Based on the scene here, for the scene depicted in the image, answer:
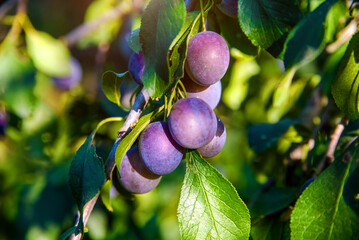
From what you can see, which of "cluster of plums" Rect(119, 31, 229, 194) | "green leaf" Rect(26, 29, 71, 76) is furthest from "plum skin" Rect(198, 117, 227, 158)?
"green leaf" Rect(26, 29, 71, 76)

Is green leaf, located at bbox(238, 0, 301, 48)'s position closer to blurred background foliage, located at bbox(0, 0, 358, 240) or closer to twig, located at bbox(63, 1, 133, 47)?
blurred background foliage, located at bbox(0, 0, 358, 240)

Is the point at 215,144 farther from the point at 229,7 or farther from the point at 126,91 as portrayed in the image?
the point at 126,91

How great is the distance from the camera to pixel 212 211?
1.75 feet

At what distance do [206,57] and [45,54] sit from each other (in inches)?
40.1

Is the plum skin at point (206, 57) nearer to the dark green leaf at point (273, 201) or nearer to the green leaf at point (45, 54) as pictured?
the dark green leaf at point (273, 201)

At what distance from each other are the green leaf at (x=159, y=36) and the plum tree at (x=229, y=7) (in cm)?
14

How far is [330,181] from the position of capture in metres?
0.56

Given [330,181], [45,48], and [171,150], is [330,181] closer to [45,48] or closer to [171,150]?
[171,150]

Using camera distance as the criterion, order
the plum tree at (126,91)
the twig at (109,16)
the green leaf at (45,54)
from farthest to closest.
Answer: the twig at (109,16), the green leaf at (45,54), the plum tree at (126,91)

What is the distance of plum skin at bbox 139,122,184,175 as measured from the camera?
534 millimetres

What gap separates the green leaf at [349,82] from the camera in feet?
1.82

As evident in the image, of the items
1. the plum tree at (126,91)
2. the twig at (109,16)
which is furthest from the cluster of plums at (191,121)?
the twig at (109,16)

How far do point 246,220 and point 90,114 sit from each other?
906 mm

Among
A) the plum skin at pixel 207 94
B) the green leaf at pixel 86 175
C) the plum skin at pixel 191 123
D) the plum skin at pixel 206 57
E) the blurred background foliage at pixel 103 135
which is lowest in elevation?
the blurred background foliage at pixel 103 135
